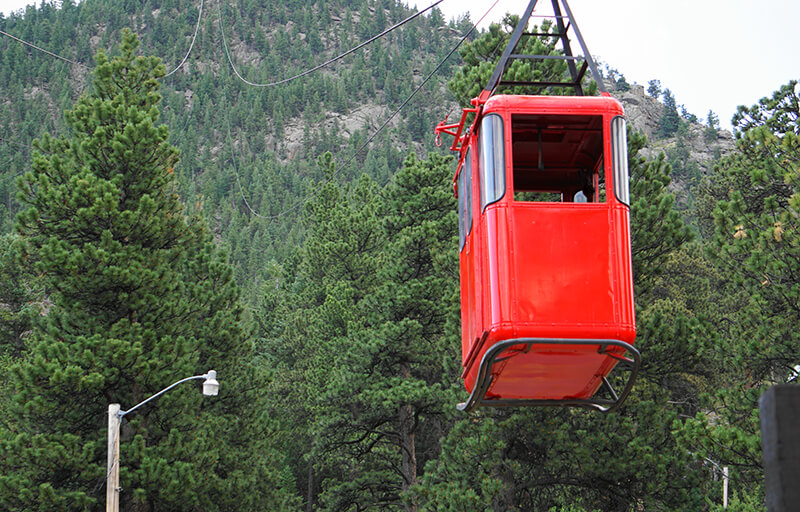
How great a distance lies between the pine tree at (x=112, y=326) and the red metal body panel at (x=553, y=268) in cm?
1369

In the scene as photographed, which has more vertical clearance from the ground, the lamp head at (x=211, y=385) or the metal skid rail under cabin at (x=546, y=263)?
the metal skid rail under cabin at (x=546, y=263)

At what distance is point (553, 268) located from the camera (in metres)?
8.59

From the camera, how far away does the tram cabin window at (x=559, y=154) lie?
31.1ft

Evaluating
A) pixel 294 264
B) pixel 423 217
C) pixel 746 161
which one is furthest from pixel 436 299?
pixel 294 264

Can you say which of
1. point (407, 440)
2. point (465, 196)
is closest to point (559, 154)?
point (465, 196)

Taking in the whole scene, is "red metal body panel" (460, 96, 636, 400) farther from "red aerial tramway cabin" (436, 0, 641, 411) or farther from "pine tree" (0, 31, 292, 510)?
"pine tree" (0, 31, 292, 510)

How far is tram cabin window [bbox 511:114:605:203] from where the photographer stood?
31.1ft

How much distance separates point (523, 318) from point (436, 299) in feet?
61.9

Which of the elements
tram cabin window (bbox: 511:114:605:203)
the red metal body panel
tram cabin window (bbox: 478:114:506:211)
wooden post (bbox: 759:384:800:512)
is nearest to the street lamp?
tram cabin window (bbox: 511:114:605:203)

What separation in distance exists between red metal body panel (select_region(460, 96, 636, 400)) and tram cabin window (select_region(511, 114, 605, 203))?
1.07 ft

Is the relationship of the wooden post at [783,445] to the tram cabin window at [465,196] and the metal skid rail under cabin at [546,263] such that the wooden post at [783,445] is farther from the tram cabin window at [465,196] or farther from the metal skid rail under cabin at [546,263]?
the tram cabin window at [465,196]

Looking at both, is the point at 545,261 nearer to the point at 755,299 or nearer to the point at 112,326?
the point at 755,299

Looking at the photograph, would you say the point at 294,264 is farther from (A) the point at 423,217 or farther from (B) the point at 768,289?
(B) the point at 768,289

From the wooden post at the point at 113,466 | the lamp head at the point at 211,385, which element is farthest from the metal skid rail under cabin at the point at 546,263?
the wooden post at the point at 113,466
